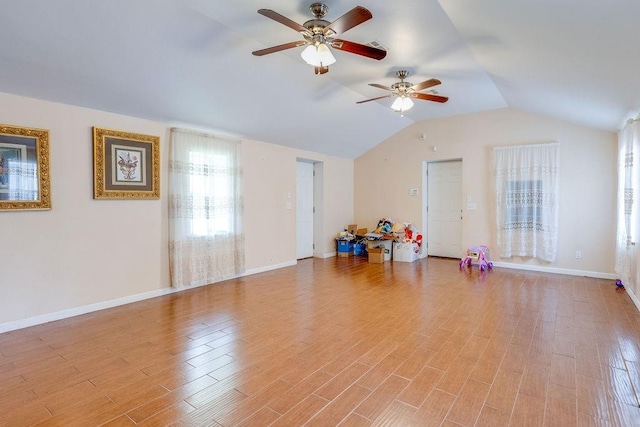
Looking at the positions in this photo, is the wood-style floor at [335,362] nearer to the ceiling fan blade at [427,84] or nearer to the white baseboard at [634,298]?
the white baseboard at [634,298]

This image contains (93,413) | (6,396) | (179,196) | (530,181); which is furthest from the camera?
(530,181)

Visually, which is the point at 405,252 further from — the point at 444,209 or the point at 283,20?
the point at 283,20

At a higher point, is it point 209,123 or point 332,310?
point 209,123

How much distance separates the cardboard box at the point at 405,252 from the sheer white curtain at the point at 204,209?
11.0 ft

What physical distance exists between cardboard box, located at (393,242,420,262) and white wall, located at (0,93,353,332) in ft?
14.8

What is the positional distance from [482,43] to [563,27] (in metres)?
0.83

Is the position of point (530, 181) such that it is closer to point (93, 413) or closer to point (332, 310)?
point (332, 310)

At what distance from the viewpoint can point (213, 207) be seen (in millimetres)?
5102

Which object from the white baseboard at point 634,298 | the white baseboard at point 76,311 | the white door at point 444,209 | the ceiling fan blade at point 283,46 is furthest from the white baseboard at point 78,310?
the white baseboard at point 634,298

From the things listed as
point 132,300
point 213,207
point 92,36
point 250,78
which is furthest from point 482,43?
point 132,300

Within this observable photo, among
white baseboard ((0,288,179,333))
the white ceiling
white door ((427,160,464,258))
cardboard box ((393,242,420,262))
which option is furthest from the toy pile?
white baseboard ((0,288,179,333))

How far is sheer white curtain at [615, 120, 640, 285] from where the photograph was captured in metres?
3.83

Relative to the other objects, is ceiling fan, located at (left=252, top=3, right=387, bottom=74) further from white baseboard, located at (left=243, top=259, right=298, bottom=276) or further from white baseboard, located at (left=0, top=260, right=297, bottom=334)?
white baseboard, located at (left=243, top=259, right=298, bottom=276)

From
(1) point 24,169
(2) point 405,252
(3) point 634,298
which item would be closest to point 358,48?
(1) point 24,169
